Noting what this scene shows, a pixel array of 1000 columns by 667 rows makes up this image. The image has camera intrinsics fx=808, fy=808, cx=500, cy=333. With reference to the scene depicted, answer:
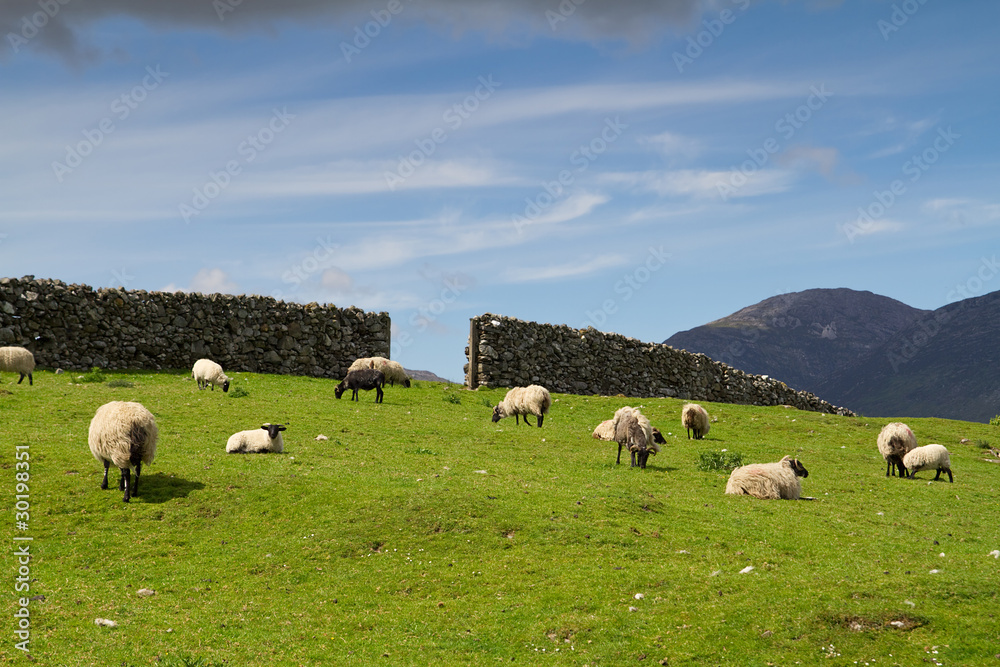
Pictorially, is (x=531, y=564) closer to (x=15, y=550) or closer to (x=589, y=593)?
(x=589, y=593)

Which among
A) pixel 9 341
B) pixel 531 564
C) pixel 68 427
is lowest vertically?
pixel 531 564

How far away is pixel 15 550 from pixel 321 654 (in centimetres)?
624

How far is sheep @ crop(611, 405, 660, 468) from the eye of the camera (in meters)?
20.7

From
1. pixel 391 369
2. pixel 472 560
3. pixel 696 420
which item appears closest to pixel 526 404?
pixel 696 420

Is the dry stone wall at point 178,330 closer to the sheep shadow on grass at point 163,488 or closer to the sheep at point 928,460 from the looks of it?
the sheep shadow on grass at point 163,488

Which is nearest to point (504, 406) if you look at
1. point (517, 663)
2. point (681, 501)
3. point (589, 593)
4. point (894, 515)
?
point (681, 501)

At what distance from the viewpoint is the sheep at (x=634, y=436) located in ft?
67.8

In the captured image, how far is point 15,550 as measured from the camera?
13039mm

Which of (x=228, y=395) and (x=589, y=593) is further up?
(x=228, y=395)

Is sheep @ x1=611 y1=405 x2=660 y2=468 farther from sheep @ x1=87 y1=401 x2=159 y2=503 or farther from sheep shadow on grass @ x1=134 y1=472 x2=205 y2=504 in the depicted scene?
sheep @ x1=87 y1=401 x2=159 y2=503

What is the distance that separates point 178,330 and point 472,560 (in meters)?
27.3

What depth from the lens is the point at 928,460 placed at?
2250 centimetres

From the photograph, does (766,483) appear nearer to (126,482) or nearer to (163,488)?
(163,488)

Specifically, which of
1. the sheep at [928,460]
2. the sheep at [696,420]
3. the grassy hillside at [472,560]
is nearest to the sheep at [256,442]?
the grassy hillside at [472,560]
